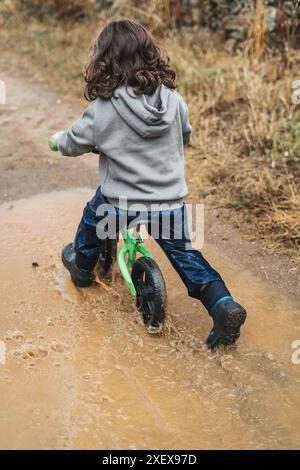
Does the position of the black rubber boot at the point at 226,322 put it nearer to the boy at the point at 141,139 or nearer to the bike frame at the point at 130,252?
the boy at the point at 141,139

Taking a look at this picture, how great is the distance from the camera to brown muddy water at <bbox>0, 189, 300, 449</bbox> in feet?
8.59

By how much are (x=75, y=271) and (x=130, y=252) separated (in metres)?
0.38

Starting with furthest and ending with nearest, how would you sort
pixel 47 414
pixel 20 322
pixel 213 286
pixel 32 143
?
pixel 32 143
pixel 20 322
pixel 213 286
pixel 47 414

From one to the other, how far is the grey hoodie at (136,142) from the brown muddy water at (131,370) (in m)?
0.72

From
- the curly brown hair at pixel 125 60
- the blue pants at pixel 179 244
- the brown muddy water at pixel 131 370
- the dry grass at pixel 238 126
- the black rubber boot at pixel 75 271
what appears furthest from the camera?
the dry grass at pixel 238 126

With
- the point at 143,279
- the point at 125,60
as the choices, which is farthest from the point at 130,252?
the point at 125,60

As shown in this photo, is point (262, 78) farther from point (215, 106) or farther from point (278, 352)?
point (278, 352)

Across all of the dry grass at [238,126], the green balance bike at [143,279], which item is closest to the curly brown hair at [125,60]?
the green balance bike at [143,279]

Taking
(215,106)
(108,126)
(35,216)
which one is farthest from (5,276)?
A: (215,106)

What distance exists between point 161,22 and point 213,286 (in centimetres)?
437

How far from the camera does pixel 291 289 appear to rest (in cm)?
378

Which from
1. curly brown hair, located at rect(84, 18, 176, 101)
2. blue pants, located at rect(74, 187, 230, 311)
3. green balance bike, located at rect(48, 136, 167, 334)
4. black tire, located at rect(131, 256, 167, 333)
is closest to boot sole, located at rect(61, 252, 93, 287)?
green balance bike, located at rect(48, 136, 167, 334)

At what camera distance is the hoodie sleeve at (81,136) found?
9.49ft

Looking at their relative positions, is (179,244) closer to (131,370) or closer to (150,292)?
(150,292)
